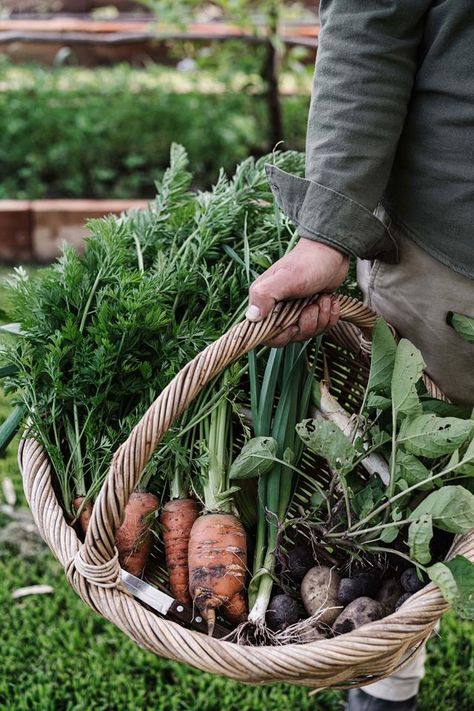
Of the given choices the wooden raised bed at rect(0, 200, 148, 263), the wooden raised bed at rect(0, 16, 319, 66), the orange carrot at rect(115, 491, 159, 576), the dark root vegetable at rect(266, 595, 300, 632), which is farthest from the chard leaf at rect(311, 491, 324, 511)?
the wooden raised bed at rect(0, 16, 319, 66)

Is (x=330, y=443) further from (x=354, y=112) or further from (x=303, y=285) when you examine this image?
(x=354, y=112)

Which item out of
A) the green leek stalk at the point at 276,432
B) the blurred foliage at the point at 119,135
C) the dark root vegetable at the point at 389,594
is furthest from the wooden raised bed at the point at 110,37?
the dark root vegetable at the point at 389,594

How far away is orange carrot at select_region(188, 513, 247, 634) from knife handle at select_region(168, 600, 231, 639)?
0.5 inches

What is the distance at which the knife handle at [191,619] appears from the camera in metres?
1.19

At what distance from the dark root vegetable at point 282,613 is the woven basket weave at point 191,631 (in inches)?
3.9

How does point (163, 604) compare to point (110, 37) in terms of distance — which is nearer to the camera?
point (163, 604)

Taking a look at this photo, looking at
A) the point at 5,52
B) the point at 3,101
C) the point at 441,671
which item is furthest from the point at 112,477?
the point at 5,52

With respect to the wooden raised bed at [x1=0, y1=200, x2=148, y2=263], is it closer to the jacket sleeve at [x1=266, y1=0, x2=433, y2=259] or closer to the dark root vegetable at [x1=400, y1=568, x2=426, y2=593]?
the jacket sleeve at [x1=266, y1=0, x2=433, y2=259]

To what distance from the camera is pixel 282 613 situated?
1191mm

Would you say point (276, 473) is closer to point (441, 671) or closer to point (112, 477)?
point (112, 477)

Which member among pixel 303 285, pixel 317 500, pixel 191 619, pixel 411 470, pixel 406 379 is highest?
pixel 303 285

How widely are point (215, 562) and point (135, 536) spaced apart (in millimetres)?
141

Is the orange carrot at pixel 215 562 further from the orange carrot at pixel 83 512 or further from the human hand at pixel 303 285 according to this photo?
the human hand at pixel 303 285

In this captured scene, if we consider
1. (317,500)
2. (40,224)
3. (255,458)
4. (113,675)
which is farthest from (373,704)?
(40,224)
